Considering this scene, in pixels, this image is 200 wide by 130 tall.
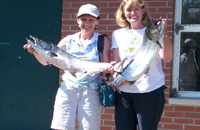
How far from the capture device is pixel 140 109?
2689mm

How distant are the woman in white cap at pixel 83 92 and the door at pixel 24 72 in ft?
5.48

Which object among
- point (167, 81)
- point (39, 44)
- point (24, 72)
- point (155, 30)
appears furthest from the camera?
point (24, 72)

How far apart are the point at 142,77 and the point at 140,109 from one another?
1.12 feet

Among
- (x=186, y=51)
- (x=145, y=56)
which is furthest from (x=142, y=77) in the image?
(x=186, y=51)

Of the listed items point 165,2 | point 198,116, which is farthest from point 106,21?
point 198,116

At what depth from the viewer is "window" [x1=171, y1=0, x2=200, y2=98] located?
4.12 m

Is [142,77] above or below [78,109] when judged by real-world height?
above

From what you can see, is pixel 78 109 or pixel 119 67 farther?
pixel 78 109

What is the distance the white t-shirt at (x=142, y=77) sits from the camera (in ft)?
8.89

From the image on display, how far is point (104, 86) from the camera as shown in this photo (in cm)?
288

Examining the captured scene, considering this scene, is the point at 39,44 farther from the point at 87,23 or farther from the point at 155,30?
the point at 155,30

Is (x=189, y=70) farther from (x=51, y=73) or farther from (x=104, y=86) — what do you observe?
(x=51, y=73)

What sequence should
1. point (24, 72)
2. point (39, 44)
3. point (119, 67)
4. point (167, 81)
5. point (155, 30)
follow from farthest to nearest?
point (24, 72) → point (167, 81) → point (39, 44) → point (119, 67) → point (155, 30)

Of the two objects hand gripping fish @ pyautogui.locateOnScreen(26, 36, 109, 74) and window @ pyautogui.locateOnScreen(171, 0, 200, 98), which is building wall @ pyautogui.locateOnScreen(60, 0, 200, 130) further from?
hand gripping fish @ pyautogui.locateOnScreen(26, 36, 109, 74)
